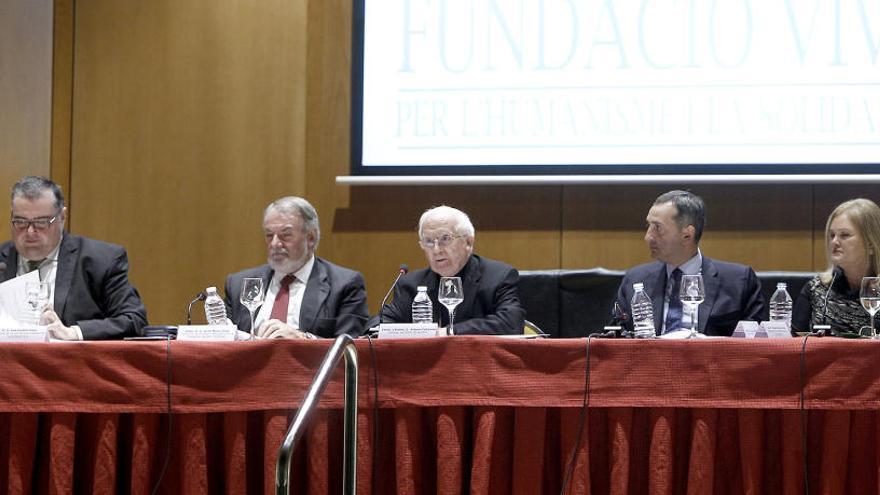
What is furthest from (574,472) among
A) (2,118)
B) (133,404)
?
(2,118)

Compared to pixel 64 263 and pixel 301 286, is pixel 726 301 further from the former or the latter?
pixel 64 263

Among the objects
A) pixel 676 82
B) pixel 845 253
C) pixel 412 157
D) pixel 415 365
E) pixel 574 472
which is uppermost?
pixel 676 82

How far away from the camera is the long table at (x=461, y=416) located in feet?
8.57

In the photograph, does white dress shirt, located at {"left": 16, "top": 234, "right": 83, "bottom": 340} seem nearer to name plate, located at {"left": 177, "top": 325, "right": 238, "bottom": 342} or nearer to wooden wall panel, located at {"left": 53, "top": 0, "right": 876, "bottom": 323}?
name plate, located at {"left": 177, "top": 325, "right": 238, "bottom": 342}

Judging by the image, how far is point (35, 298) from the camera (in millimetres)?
3201

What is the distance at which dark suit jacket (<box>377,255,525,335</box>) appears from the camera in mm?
3898

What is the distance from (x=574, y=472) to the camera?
2.63m

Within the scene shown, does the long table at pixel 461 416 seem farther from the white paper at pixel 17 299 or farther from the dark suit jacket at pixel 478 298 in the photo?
the dark suit jacket at pixel 478 298

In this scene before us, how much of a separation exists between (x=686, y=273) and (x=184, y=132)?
276 centimetres

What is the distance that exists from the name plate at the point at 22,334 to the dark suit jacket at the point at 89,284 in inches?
33.4

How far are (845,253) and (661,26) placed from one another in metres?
1.76

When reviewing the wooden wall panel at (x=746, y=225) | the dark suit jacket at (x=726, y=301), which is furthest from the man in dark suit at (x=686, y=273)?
the wooden wall panel at (x=746, y=225)

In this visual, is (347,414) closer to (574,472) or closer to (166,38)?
(574,472)

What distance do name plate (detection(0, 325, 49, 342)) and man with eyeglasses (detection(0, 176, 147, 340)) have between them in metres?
0.76
